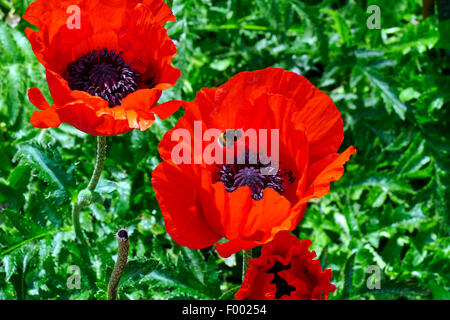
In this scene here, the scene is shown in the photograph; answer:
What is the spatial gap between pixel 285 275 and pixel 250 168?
244 millimetres

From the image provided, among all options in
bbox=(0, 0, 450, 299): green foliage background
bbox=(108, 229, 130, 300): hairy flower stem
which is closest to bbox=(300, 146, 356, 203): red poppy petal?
bbox=(108, 229, 130, 300): hairy flower stem

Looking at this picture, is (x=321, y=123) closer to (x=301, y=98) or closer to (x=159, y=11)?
(x=301, y=98)

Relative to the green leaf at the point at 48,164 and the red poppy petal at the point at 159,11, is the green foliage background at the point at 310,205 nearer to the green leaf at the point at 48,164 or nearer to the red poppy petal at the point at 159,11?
the green leaf at the point at 48,164

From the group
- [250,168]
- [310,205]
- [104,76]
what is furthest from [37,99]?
[310,205]

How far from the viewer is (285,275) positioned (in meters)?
1.13

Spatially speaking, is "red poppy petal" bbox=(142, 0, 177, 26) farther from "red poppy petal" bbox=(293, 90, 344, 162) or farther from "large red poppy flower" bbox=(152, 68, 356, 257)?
"red poppy petal" bbox=(293, 90, 344, 162)

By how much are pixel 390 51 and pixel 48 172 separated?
154cm

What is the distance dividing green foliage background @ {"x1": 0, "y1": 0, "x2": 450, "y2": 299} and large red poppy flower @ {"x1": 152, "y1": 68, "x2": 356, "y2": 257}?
43 cm

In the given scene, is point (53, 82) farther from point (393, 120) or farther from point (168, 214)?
point (393, 120)

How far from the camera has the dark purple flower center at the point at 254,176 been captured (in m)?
1.21

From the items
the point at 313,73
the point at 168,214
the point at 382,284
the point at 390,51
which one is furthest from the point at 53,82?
the point at 313,73

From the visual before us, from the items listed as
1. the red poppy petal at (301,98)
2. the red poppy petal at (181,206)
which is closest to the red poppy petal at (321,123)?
the red poppy petal at (301,98)

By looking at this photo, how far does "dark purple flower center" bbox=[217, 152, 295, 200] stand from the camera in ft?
3.97

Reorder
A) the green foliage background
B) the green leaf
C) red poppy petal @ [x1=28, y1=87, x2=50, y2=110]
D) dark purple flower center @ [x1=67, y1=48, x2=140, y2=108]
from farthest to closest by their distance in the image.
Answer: the green foliage background < the green leaf < dark purple flower center @ [x1=67, y1=48, x2=140, y2=108] < red poppy petal @ [x1=28, y1=87, x2=50, y2=110]
